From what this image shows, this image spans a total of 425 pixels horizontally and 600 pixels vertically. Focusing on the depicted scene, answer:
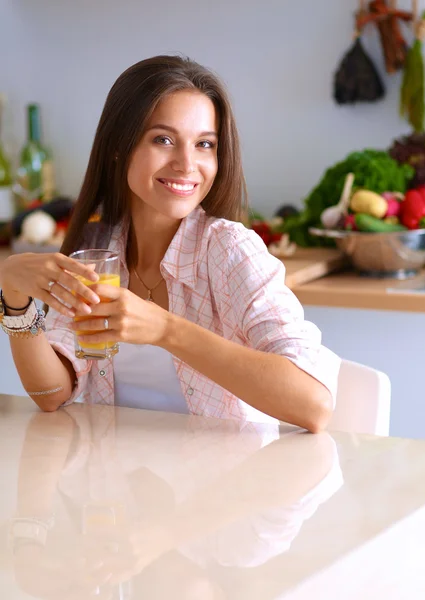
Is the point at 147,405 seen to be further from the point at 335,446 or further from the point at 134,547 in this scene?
the point at 134,547

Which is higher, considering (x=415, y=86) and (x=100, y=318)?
(x=415, y=86)

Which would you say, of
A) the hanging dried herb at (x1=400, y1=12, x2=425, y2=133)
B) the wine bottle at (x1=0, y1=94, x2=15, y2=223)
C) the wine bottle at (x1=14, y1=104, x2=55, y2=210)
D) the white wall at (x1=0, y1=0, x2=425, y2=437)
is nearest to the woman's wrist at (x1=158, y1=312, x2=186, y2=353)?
the white wall at (x1=0, y1=0, x2=425, y2=437)

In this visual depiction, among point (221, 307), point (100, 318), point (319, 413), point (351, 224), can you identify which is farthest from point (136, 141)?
point (351, 224)

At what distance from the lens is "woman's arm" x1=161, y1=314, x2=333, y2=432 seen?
1282 millimetres

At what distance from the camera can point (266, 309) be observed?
4.56 feet

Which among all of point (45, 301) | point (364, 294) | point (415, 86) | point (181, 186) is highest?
point (415, 86)

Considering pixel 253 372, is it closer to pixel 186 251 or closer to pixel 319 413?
pixel 319 413

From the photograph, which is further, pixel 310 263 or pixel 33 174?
pixel 33 174

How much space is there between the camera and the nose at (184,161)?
58.6 inches

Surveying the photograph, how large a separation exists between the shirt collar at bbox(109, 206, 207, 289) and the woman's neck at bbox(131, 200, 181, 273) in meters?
0.03

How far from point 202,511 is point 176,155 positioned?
69cm

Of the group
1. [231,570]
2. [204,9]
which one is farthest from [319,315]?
[231,570]

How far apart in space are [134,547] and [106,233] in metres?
0.86

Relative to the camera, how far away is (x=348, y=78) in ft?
9.18
